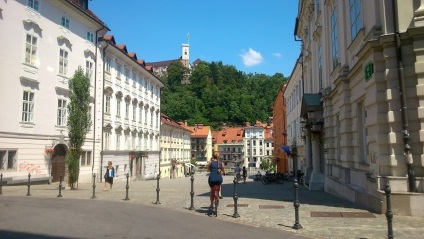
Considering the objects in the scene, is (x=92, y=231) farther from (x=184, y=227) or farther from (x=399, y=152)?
(x=399, y=152)

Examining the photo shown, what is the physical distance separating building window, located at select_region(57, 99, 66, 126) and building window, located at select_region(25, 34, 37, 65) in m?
3.70

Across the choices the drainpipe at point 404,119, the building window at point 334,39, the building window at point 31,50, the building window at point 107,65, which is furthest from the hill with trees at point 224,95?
the drainpipe at point 404,119

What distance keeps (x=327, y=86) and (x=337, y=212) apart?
9.48 m

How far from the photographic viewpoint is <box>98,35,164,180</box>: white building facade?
112 feet

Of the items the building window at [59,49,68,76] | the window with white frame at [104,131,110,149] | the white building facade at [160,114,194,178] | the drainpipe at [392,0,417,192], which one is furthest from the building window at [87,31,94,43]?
the drainpipe at [392,0,417,192]

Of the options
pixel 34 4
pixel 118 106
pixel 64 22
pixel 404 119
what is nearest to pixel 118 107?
pixel 118 106

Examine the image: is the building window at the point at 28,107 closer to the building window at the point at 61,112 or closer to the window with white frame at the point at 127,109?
the building window at the point at 61,112

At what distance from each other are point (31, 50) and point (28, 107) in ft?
12.1

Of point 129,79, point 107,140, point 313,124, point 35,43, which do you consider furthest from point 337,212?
point 129,79

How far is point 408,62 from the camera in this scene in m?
10.3

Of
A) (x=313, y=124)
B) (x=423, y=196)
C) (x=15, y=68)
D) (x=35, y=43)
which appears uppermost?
(x=35, y=43)

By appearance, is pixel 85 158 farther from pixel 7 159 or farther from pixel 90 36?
pixel 90 36

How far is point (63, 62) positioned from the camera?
90.2ft

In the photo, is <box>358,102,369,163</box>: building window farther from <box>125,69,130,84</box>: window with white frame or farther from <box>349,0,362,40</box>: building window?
<box>125,69,130,84</box>: window with white frame
